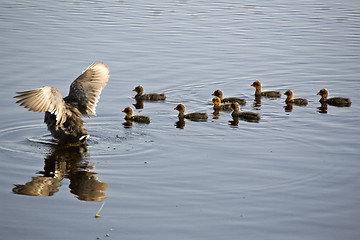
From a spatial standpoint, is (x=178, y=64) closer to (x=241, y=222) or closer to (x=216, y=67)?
(x=216, y=67)

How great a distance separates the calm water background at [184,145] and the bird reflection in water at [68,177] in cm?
3

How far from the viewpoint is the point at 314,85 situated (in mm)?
14695

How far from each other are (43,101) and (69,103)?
3.74 ft

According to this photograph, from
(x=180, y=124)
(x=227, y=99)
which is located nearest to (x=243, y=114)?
(x=227, y=99)

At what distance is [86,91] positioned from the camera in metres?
10.1

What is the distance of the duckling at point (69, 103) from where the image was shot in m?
8.71

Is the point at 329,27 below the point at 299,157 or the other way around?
the other way around

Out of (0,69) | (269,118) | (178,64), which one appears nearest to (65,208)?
(269,118)

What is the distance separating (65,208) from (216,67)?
380 inches

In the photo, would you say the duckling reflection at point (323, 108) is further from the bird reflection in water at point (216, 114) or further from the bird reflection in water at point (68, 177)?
the bird reflection in water at point (68, 177)

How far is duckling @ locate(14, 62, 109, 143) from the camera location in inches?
343

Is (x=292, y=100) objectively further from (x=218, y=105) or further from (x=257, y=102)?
(x=218, y=105)

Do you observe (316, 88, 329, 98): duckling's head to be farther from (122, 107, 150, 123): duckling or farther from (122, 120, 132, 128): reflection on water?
(122, 120, 132, 128): reflection on water

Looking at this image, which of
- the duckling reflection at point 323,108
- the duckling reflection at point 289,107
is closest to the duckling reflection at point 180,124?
the duckling reflection at point 289,107
